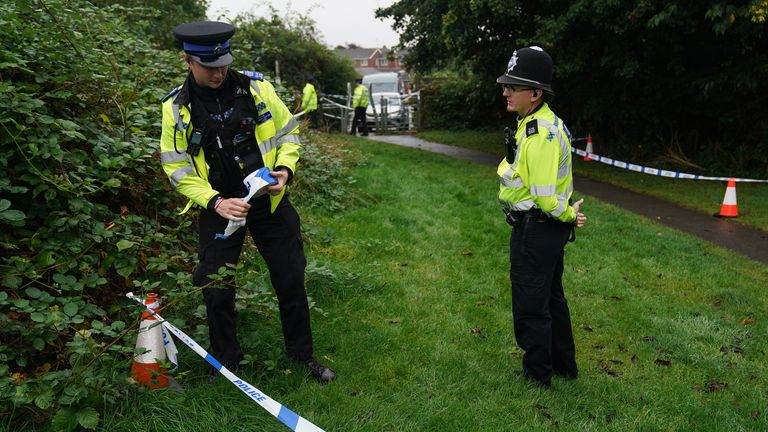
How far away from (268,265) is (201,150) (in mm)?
772

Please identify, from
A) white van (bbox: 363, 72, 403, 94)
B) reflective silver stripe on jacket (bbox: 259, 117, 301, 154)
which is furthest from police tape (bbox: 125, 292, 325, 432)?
white van (bbox: 363, 72, 403, 94)

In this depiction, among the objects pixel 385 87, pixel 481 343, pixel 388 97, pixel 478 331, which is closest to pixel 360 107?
pixel 388 97

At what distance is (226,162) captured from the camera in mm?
3543

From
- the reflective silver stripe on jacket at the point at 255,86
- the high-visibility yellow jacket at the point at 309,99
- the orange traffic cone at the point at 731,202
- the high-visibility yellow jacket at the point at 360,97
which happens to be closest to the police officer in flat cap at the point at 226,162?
the reflective silver stripe on jacket at the point at 255,86

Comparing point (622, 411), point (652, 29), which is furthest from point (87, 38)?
point (652, 29)

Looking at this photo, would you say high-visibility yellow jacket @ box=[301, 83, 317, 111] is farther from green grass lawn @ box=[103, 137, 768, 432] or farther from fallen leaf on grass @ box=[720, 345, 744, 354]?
fallen leaf on grass @ box=[720, 345, 744, 354]

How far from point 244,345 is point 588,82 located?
40.2ft

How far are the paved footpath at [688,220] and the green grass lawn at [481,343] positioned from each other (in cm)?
60

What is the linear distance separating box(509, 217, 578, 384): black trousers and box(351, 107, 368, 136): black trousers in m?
18.1

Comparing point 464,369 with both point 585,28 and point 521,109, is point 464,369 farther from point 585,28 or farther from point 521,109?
point 585,28

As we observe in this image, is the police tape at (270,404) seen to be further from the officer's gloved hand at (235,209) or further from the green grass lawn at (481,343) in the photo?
the officer's gloved hand at (235,209)

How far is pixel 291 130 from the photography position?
379 centimetres

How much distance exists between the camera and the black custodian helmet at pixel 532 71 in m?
3.53

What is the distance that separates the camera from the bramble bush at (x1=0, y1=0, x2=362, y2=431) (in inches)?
120
